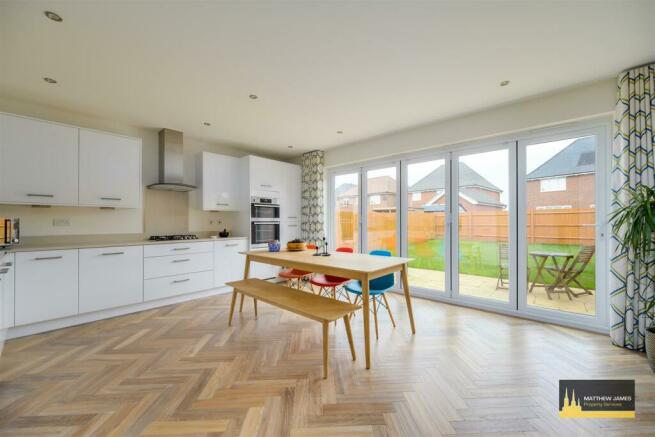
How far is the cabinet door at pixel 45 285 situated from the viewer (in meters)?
2.50

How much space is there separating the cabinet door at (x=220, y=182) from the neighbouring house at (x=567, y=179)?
4.19 m

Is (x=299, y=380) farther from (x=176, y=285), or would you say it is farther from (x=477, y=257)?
(x=477, y=257)

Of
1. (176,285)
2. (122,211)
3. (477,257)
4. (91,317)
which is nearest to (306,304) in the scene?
(176,285)

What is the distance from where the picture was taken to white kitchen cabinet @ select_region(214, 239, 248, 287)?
3959 mm

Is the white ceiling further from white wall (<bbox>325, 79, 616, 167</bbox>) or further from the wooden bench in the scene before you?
the wooden bench

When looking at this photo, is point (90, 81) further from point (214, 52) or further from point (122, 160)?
point (214, 52)

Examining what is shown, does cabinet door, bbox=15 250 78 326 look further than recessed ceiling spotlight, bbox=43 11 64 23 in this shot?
Yes

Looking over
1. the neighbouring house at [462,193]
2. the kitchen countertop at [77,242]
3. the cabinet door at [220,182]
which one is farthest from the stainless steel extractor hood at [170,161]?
the neighbouring house at [462,193]

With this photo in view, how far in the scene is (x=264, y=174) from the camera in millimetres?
4516

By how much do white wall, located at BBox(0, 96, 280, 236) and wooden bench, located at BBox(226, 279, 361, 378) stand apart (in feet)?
6.34

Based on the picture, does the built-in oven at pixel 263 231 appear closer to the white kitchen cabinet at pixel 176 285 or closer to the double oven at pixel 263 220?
the double oven at pixel 263 220

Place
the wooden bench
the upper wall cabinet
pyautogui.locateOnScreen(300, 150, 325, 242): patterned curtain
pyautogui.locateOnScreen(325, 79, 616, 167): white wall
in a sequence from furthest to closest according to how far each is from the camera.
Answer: pyautogui.locateOnScreen(300, 150, 325, 242): patterned curtain → the upper wall cabinet → pyautogui.locateOnScreen(325, 79, 616, 167): white wall → the wooden bench

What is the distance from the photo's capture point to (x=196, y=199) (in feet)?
13.6

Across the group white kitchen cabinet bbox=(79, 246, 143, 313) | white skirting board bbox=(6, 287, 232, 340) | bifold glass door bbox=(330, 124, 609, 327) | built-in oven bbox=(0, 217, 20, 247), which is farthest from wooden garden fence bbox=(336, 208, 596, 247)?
built-in oven bbox=(0, 217, 20, 247)
